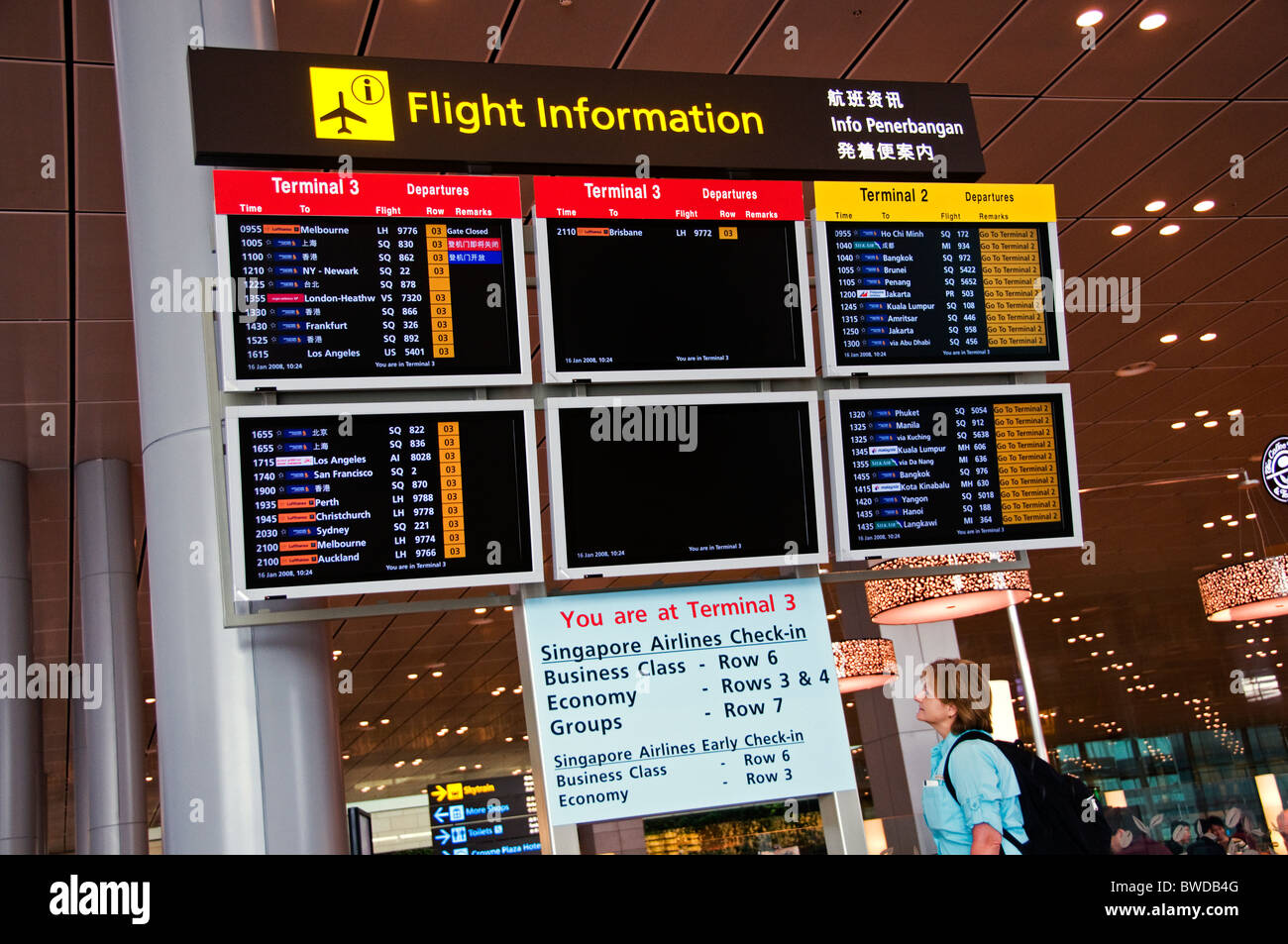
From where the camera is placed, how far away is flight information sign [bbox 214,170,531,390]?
3.54 m

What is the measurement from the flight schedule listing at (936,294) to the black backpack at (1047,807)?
4.37 feet

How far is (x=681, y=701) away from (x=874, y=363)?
1331mm

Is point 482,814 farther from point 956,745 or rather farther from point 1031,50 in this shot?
point 956,745

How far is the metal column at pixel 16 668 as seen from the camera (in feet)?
31.2

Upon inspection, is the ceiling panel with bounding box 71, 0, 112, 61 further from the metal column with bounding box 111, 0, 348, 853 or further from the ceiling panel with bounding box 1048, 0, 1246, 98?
the ceiling panel with bounding box 1048, 0, 1246, 98

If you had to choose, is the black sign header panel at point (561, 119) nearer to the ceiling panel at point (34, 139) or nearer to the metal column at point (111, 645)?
the ceiling panel at point (34, 139)

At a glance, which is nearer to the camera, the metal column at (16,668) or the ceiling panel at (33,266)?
the ceiling panel at (33,266)

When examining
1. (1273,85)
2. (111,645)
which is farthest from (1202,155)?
(111,645)

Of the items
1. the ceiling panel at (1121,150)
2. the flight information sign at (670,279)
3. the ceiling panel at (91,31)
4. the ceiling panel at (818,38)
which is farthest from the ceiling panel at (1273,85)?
the ceiling panel at (91,31)

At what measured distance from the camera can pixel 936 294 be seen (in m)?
4.26
